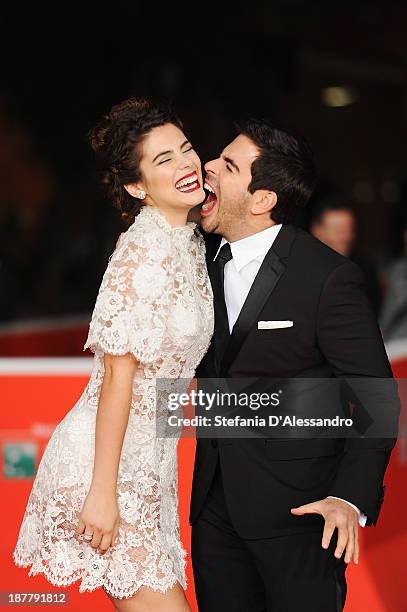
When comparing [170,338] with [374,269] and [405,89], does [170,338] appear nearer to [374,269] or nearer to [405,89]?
[374,269]

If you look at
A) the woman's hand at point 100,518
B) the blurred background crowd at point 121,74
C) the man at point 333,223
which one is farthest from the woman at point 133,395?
the blurred background crowd at point 121,74

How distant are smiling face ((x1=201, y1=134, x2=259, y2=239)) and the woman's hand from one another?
2.83 ft

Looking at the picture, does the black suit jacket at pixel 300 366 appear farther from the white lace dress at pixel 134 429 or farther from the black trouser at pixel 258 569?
the white lace dress at pixel 134 429

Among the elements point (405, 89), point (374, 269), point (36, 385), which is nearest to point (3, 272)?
point (374, 269)

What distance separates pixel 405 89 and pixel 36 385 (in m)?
17.1

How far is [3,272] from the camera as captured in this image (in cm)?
814

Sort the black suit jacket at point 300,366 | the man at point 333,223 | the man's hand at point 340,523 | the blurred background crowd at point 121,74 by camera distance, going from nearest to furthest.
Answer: the man's hand at point 340,523 → the black suit jacket at point 300,366 → the man at point 333,223 → the blurred background crowd at point 121,74

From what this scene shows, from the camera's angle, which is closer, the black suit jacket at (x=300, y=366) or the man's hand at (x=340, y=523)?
the man's hand at (x=340, y=523)

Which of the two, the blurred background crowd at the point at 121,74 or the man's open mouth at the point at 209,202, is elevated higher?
the blurred background crowd at the point at 121,74

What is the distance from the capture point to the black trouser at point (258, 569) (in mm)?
2918

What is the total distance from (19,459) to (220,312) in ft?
5.55

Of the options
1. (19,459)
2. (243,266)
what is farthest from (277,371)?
(19,459)

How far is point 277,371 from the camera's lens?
9.57ft

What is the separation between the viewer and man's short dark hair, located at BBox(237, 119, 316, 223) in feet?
9.99
